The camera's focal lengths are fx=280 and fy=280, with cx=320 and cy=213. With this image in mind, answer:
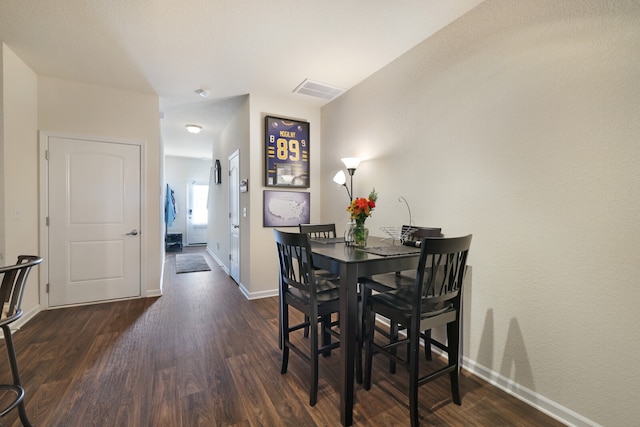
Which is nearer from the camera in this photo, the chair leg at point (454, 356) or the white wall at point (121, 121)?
the chair leg at point (454, 356)

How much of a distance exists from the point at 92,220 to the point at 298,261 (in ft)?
10.2

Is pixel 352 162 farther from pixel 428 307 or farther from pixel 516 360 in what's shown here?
pixel 516 360

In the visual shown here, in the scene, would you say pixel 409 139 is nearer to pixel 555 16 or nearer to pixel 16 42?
pixel 555 16

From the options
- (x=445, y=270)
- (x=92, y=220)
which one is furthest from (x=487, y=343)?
(x=92, y=220)

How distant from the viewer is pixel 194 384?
191 cm

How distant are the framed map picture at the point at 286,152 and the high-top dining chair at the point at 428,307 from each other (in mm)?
2349

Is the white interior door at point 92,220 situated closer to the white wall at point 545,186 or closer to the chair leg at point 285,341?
the chair leg at point 285,341

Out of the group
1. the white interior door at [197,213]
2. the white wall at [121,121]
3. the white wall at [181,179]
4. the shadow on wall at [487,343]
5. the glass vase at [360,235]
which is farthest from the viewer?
the white interior door at [197,213]

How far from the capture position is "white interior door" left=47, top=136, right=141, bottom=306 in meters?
3.27

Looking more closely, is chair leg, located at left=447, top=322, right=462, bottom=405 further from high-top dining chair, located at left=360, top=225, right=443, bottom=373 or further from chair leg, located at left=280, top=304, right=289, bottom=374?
chair leg, located at left=280, top=304, right=289, bottom=374

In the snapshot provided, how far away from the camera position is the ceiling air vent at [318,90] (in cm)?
331

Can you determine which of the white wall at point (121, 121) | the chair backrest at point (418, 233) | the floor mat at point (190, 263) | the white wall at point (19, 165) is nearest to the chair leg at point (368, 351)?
the chair backrest at point (418, 233)

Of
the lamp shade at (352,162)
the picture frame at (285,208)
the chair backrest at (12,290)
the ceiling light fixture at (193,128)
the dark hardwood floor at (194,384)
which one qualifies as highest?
the ceiling light fixture at (193,128)

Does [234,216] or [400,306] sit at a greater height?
[234,216]
